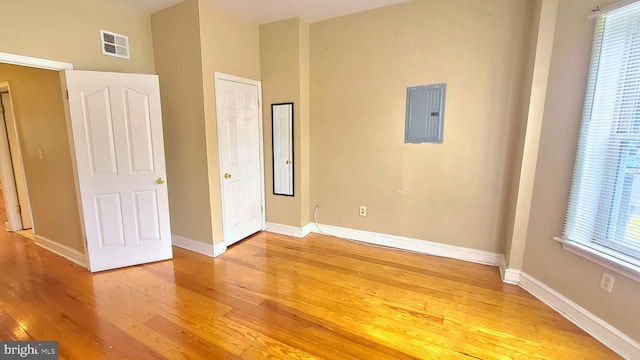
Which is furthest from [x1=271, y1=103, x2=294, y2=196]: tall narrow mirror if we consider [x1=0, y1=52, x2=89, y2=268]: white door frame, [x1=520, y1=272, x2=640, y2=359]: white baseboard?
[x1=520, y1=272, x2=640, y2=359]: white baseboard

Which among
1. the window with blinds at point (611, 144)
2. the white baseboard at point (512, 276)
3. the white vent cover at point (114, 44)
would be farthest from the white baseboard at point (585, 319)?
the white vent cover at point (114, 44)

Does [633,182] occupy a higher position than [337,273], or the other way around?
[633,182]

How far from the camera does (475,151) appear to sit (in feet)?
9.53

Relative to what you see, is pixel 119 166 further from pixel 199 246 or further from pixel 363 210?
pixel 363 210

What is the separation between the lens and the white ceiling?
2941mm

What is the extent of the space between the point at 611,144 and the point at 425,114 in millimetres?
1497

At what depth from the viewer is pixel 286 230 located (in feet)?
12.8

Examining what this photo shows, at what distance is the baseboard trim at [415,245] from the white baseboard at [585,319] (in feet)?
1.48

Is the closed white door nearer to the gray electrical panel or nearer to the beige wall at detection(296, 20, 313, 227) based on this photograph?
the beige wall at detection(296, 20, 313, 227)

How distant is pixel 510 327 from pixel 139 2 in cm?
447

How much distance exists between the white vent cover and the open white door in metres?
0.42

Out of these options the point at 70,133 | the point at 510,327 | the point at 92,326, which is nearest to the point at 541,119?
the point at 510,327

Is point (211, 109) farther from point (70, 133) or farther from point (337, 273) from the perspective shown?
point (337, 273)

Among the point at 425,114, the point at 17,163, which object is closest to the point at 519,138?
the point at 425,114
